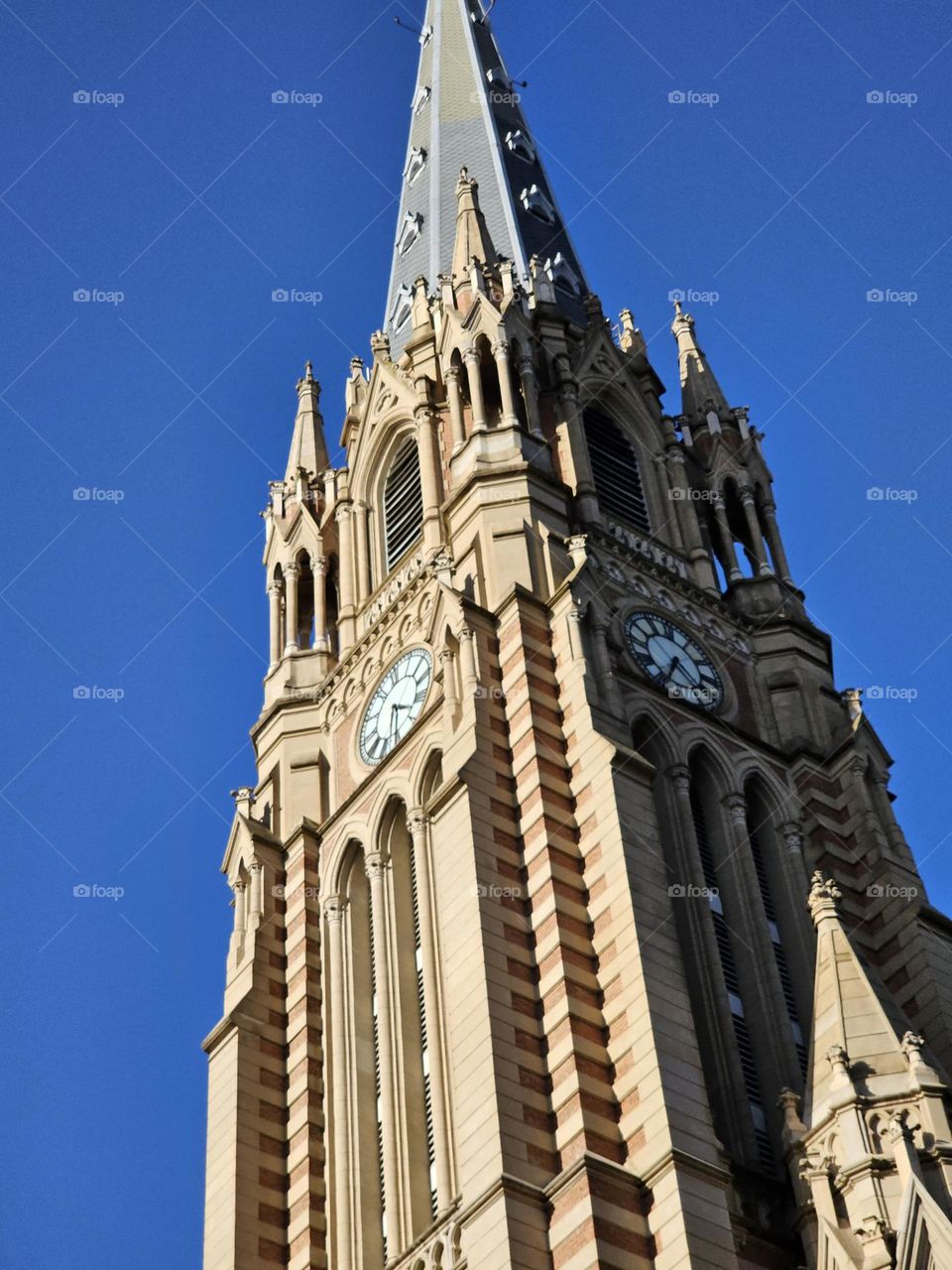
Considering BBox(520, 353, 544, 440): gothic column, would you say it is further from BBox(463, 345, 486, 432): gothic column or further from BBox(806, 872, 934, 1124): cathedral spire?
BBox(806, 872, 934, 1124): cathedral spire

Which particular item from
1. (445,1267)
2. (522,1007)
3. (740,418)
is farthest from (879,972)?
(740,418)

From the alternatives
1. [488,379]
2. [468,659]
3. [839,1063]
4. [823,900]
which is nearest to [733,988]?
[823,900]

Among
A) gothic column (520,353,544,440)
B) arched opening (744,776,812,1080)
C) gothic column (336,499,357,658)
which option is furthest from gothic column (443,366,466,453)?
arched opening (744,776,812,1080)

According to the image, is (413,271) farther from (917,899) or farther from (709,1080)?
(709,1080)

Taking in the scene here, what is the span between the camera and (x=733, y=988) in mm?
38000

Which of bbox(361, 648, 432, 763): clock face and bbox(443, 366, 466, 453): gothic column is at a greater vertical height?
bbox(443, 366, 466, 453): gothic column

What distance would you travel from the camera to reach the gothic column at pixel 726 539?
155 feet

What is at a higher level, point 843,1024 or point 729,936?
point 729,936

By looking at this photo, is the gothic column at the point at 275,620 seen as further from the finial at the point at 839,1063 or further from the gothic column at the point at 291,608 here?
the finial at the point at 839,1063

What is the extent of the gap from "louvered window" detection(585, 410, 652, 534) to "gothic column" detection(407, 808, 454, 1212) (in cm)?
899

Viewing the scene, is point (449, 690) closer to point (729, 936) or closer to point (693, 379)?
point (729, 936)

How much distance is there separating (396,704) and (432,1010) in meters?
7.40

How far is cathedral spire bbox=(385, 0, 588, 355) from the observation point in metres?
54.6

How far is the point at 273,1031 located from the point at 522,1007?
7.37 m
